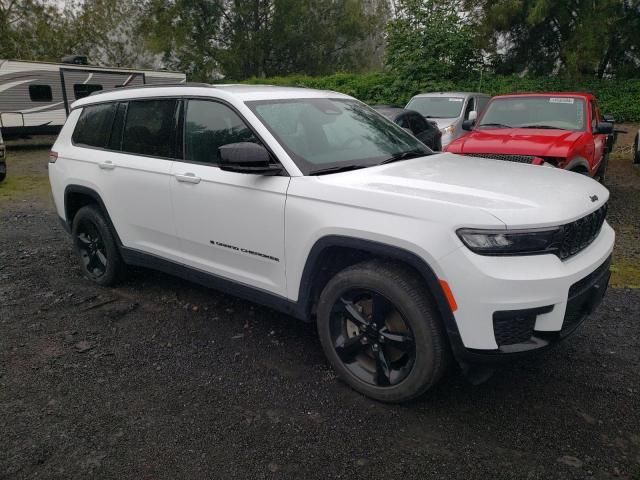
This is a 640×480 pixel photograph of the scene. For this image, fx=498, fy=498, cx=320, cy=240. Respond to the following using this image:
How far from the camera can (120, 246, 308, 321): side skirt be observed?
3.22m

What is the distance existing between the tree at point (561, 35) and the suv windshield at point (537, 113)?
9413 millimetres

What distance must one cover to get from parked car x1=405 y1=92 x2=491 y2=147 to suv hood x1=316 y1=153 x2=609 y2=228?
7.31 m

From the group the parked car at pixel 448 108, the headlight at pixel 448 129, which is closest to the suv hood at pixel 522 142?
the headlight at pixel 448 129

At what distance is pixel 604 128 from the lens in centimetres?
685

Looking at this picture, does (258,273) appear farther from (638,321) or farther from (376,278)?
(638,321)

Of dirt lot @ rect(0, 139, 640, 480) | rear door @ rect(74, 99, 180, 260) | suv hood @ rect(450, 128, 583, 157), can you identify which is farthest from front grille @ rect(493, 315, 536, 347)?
suv hood @ rect(450, 128, 583, 157)

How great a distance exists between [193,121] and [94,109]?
1.51 meters

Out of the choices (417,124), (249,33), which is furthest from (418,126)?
(249,33)

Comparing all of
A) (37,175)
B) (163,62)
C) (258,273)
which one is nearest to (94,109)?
(258,273)

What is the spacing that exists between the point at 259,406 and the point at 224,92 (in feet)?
6.88

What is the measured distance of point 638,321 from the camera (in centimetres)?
389

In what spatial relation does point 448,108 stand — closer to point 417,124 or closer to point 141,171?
point 417,124

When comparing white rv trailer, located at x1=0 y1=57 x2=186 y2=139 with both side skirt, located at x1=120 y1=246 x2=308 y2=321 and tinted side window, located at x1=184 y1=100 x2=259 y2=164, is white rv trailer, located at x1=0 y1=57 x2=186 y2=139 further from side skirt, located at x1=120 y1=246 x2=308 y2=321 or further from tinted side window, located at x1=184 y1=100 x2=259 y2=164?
tinted side window, located at x1=184 y1=100 x2=259 y2=164

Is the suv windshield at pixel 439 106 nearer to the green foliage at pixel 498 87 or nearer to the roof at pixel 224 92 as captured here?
the green foliage at pixel 498 87
